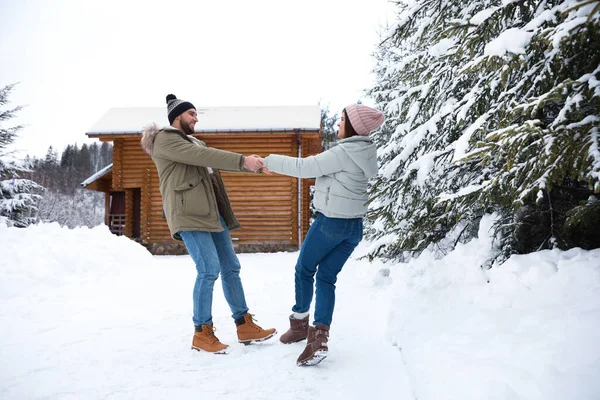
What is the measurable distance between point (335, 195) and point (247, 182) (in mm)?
11588

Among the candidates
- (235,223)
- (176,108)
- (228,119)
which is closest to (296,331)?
(235,223)

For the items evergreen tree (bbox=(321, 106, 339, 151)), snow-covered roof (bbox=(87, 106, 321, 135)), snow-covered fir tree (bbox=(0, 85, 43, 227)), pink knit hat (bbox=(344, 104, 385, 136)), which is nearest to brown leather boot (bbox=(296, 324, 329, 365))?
pink knit hat (bbox=(344, 104, 385, 136))

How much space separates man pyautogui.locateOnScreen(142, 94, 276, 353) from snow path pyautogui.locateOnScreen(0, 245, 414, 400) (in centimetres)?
18

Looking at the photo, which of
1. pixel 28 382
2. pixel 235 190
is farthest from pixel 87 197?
pixel 28 382

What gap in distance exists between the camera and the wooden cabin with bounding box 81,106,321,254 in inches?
552

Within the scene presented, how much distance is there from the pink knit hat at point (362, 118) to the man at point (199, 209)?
3.00ft

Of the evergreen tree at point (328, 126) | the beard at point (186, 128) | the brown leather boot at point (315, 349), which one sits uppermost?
the evergreen tree at point (328, 126)

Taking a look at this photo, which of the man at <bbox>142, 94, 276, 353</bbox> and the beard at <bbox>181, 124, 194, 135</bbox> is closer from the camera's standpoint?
the man at <bbox>142, 94, 276, 353</bbox>

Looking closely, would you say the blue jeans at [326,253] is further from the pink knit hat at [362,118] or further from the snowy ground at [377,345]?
the pink knit hat at [362,118]

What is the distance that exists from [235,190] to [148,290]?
8264 mm

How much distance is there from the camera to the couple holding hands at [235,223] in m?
2.96

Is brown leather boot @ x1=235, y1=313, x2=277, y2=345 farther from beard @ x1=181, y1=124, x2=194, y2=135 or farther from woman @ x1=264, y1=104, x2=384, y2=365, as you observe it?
beard @ x1=181, y1=124, x2=194, y2=135

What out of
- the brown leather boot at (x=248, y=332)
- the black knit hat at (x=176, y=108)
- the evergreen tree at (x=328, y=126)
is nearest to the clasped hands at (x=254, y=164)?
the black knit hat at (x=176, y=108)

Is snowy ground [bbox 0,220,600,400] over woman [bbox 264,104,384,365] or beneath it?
beneath
